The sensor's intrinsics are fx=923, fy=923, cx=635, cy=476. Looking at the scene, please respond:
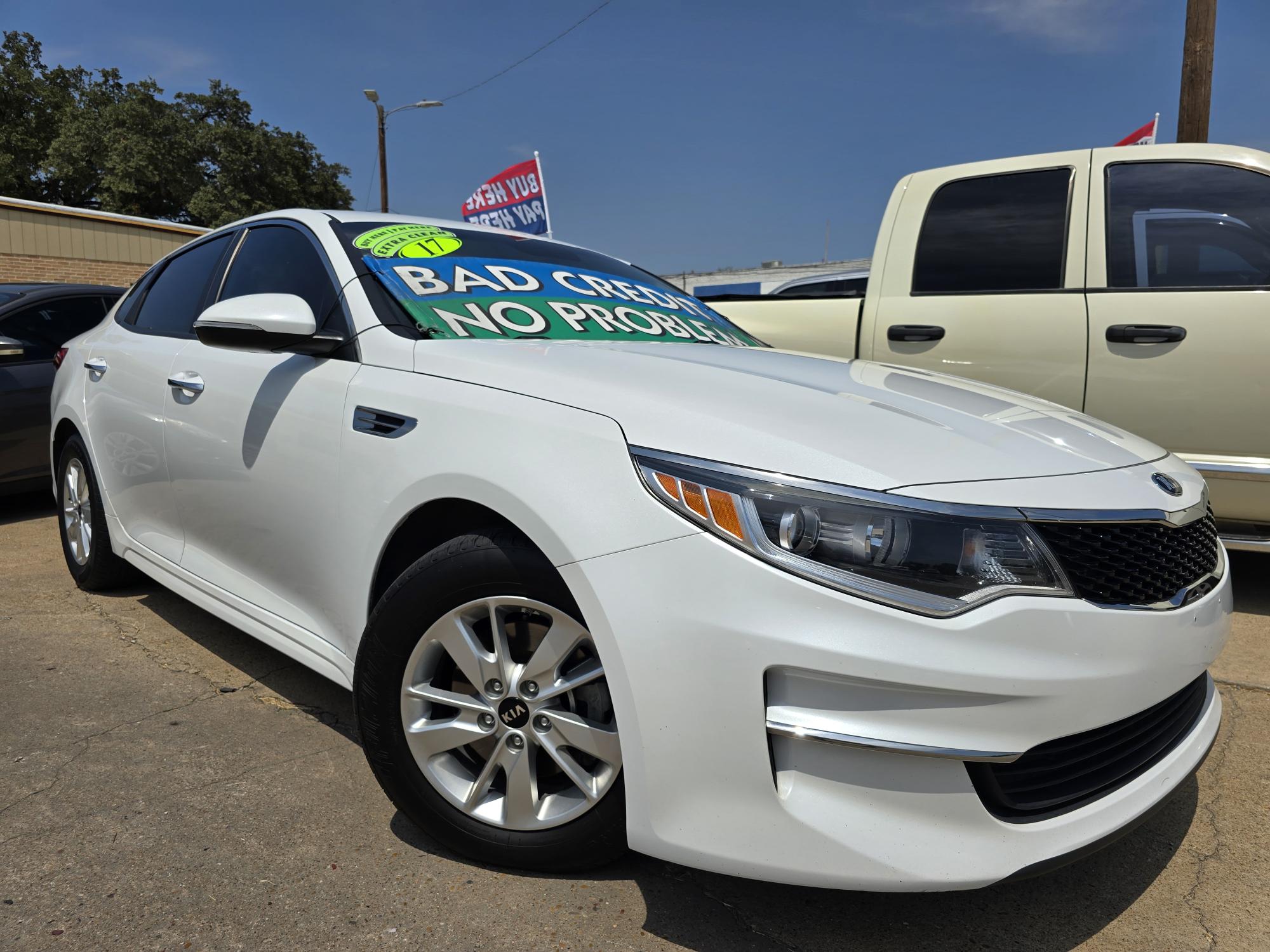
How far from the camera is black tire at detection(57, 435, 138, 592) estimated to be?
11.9 feet

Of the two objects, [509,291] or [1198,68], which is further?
[1198,68]

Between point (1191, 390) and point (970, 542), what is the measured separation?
8.61ft

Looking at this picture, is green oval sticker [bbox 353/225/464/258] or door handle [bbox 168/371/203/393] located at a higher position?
green oval sticker [bbox 353/225/464/258]

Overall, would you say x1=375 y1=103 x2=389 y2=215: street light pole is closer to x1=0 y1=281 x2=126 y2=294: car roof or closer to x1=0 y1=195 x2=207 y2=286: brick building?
x1=0 y1=195 x2=207 y2=286: brick building

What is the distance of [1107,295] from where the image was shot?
371 centimetres

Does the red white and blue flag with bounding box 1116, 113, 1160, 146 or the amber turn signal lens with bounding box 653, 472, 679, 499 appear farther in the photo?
the red white and blue flag with bounding box 1116, 113, 1160, 146

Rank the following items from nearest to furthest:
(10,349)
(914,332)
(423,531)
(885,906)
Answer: (885,906) < (423,531) < (914,332) < (10,349)

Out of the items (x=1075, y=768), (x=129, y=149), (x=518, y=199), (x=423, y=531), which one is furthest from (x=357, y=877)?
(x=129, y=149)

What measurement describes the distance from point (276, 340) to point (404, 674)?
3.04 ft

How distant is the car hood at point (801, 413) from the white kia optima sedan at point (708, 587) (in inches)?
0.4

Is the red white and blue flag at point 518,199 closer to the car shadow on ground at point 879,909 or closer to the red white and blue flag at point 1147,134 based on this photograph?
the red white and blue flag at point 1147,134

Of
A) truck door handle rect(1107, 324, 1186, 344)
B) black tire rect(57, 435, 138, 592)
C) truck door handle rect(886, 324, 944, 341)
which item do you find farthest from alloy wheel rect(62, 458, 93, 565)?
truck door handle rect(1107, 324, 1186, 344)

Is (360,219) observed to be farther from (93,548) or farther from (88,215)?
(88,215)

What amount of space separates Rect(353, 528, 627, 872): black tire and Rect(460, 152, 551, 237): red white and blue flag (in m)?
12.7
